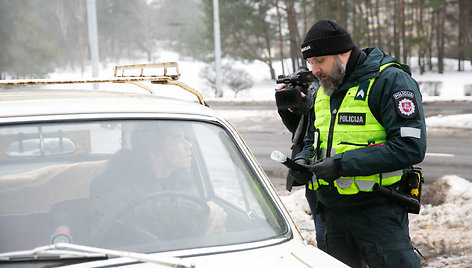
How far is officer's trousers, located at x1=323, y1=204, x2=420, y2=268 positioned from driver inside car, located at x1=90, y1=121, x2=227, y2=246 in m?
0.79

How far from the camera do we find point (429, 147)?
1133cm

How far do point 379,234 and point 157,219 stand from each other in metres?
1.14

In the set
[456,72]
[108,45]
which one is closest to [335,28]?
[456,72]

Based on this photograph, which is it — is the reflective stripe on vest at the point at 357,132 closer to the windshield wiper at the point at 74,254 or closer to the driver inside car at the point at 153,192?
the driver inside car at the point at 153,192

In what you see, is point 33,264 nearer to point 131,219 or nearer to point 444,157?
point 131,219

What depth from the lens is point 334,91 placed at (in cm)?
270

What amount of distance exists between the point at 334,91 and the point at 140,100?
0.99 meters

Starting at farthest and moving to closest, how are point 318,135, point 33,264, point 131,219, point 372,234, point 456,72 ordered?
point 456,72 → point 318,135 → point 372,234 → point 131,219 → point 33,264

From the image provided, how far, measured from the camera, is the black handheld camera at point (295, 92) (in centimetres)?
335

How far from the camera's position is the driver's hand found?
Answer: 2.00 m

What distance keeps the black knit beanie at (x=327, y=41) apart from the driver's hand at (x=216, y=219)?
0.96 meters

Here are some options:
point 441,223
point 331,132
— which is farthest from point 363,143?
point 441,223

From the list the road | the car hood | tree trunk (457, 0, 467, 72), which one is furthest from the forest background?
the car hood

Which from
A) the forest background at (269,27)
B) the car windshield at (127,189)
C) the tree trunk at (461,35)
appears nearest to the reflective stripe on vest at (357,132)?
the car windshield at (127,189)
